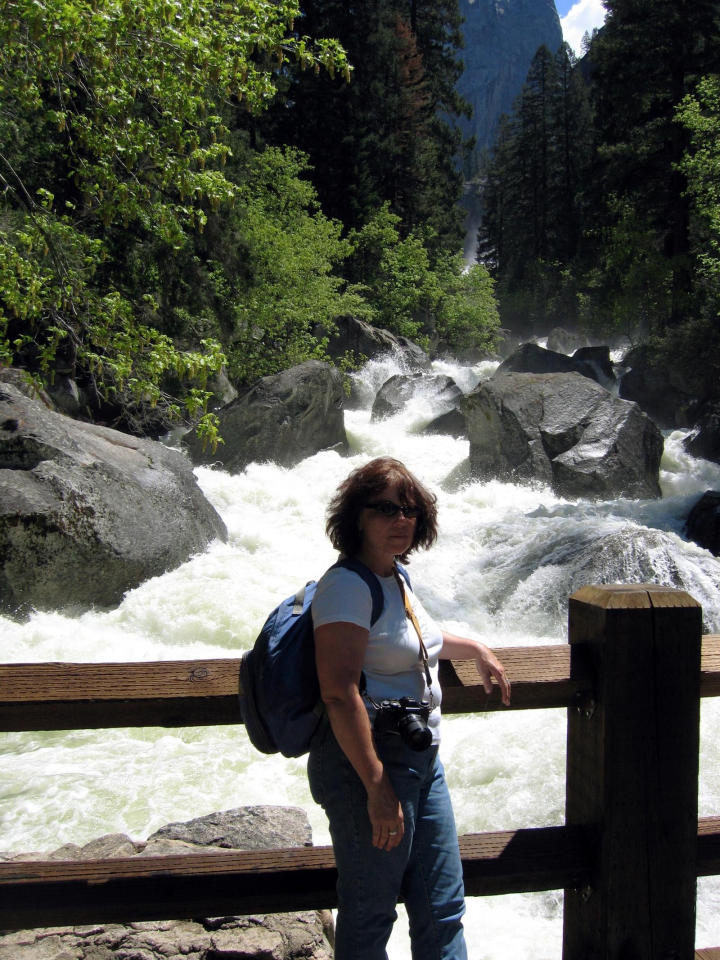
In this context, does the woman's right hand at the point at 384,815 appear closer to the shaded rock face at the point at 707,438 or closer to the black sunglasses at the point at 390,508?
the black sunglasses at the point at 390,508

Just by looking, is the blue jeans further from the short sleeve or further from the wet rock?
the wet rock

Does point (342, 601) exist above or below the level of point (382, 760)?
above

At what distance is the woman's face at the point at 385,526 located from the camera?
206 cm

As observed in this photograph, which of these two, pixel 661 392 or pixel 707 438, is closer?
pixel 707 438

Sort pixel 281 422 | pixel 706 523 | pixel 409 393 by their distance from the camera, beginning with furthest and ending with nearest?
pixel 409 393 → pixel 281 422 → pixel 706 523

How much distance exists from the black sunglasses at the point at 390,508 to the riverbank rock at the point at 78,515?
6.71 m

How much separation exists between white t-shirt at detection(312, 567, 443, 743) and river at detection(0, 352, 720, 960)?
252 cm

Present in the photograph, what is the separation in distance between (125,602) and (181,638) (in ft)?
3.30

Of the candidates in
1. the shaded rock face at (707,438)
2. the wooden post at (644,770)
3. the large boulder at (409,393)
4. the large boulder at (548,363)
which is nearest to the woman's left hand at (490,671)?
the wooden post at (644,770)

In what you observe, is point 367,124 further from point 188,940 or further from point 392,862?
point 392,862

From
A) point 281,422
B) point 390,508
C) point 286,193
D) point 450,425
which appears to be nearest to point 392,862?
point 390,508

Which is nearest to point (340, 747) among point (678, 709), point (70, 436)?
point (678, 709)

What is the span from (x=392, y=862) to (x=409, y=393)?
63.2ft

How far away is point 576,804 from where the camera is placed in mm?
2078
